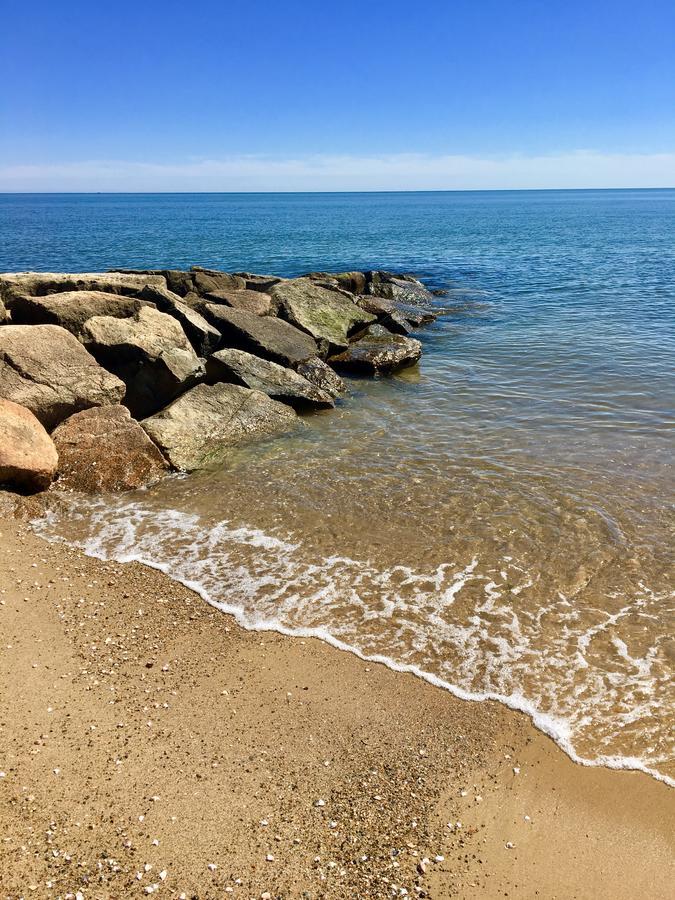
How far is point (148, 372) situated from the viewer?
11.8m

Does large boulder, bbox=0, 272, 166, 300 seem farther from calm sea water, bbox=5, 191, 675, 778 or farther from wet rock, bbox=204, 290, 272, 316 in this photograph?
calm sea water, bbox=5, 191, 675, 778

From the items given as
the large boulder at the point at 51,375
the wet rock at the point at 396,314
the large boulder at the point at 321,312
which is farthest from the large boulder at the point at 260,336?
the wet rock at the point at 396,314

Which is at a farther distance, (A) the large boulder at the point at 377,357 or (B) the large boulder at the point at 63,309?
(A) the large boulder at the point at 377,357

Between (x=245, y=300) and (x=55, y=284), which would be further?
(x=245, y=300)

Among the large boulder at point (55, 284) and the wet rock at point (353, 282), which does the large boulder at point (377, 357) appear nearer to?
the large boulder at point (55, 284)

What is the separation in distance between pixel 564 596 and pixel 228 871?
4.35 m

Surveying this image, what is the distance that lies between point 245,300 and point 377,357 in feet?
13.3

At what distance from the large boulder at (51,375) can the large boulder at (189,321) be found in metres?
3.21

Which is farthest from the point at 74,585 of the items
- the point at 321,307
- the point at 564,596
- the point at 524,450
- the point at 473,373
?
the point at 321,307

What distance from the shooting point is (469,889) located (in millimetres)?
3711

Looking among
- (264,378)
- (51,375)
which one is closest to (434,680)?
(51,375)

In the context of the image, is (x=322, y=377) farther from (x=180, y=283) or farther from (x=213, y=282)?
(x=180, y=283)

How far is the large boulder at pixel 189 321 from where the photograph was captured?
13.8 meters

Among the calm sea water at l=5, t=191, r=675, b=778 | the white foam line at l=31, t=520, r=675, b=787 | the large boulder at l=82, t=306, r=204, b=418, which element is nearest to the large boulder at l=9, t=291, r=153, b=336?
the large boulder at l=82, t=306, r=204, b=418
